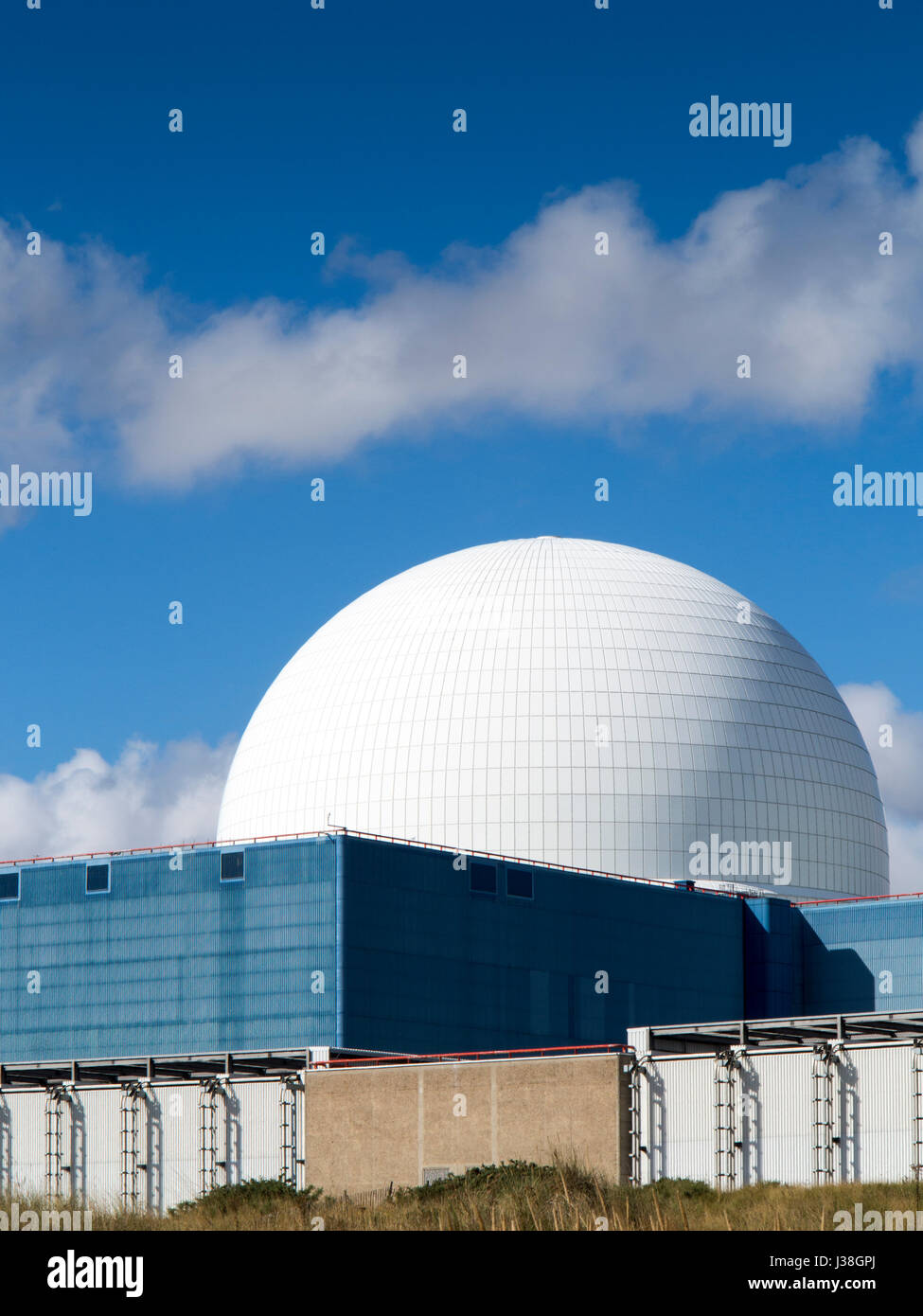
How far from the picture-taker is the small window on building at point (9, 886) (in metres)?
66.9

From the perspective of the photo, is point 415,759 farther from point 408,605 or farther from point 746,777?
point 746,777

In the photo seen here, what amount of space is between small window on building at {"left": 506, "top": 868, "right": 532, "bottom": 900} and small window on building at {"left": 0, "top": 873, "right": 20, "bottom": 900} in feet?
57.1

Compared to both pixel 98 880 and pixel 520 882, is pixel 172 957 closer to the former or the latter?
pixel 98 880

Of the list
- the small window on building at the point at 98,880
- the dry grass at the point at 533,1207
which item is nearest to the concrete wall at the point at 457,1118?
the dry grass at the point at 533,1207

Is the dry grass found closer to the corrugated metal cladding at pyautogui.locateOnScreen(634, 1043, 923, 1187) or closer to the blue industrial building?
the corrugated metal cladding at pyautogui.locateOnScreen(634, 1043, 923, 1187)

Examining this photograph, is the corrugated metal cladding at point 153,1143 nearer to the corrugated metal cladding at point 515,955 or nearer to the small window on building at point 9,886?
the corrugated metal cladding at point 515,955

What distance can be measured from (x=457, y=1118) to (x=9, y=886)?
1040 inches

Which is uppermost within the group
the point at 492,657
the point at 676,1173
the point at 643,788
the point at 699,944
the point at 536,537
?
the point at 536,537

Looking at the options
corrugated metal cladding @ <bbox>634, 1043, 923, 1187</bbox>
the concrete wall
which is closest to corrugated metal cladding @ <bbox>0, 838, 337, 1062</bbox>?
the concrete wall

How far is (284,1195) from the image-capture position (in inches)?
1464

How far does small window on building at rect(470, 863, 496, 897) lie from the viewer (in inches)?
2598

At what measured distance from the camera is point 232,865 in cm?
6297
